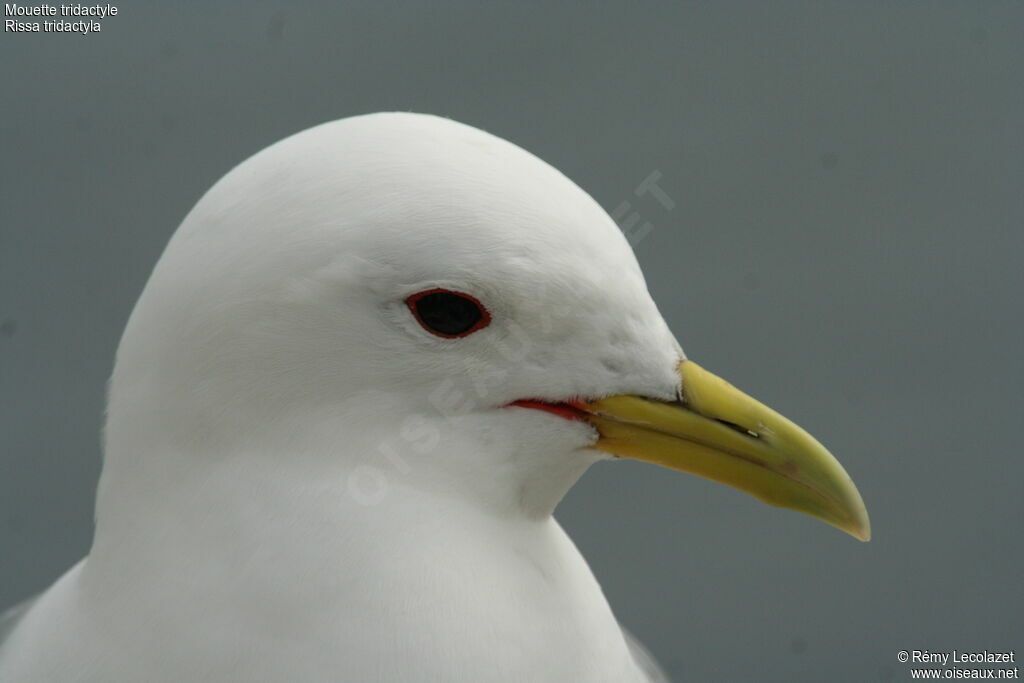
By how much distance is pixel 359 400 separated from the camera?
3.07 ft

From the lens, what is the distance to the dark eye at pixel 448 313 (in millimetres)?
921

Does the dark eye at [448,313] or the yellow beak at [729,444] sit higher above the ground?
the dark eye at [448,313]

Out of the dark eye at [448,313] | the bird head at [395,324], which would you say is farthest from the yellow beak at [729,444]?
the dark eye at [448,313]

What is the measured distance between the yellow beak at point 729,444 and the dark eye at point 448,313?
0.11m

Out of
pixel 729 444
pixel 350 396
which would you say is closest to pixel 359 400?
pixel 350 396

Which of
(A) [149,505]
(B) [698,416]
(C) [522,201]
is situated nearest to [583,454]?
(B) [698,416]

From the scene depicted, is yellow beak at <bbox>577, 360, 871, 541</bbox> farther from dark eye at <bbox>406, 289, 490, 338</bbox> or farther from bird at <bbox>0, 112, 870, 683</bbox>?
dark eye at <bbox>406, 289, 490, 338</bbox>

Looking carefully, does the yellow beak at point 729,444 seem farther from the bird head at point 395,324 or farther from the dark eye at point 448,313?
the dark eye at point 448,313

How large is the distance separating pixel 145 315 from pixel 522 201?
0.30m

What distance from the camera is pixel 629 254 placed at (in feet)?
3.19

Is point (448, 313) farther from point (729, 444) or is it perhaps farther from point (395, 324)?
point (729, 444)

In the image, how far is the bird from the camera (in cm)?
91

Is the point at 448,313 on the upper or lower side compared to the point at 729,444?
upper

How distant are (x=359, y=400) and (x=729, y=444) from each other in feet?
0.96
